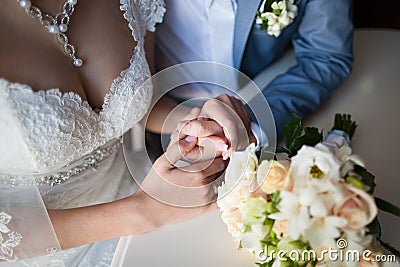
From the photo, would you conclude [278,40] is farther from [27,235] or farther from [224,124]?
[27,235]

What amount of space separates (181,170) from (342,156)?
1.00 feet

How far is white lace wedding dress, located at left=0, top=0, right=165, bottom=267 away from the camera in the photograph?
2.58ft

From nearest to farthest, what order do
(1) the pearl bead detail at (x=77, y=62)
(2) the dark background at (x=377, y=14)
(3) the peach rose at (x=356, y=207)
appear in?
(3) the peach rose at (x=356, y=207) < (1) the pearl bead detail at (x=77, y=62) < (2) the dark background at (x=377, y=14)

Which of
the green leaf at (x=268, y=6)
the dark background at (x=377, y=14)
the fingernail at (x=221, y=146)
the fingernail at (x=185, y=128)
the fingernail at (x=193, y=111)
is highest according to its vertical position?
the green leaf at (x=268, y=6)

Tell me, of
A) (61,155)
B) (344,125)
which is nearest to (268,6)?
(344,125)

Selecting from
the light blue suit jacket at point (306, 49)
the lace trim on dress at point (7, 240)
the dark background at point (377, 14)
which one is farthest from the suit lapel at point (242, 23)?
the dark background at point (377, 14)

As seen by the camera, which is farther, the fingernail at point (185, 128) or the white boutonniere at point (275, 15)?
the white boutonniere at point (275, 15)

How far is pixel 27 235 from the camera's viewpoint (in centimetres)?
80

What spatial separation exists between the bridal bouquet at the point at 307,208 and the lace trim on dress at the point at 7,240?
14.8 inches

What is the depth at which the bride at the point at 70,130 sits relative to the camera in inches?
31.0

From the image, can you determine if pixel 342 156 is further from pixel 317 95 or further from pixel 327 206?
pixel 317 95

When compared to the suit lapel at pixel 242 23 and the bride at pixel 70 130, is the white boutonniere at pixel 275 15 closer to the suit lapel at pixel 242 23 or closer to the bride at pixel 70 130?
the suit lapel at pixel 242 23

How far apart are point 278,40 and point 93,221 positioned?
567 millimetres

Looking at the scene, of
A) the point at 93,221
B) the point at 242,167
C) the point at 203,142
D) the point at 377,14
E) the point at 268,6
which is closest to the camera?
the point at 242,167
